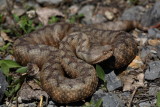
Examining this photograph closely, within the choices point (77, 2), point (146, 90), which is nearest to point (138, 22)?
point (77, 2)

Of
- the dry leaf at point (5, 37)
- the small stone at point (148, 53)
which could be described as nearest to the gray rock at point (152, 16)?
the small stone at point (148, 53)

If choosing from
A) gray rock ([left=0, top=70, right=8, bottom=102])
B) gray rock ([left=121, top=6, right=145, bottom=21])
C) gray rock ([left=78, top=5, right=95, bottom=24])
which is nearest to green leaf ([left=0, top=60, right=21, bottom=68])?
gray rock ([left=0, top=70, right=8, bottom=102])

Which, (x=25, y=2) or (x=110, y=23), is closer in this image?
(x=110, y=23)

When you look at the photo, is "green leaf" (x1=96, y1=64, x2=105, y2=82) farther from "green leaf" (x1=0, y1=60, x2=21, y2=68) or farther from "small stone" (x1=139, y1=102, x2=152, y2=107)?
"green leaf" (x1=0, y1=60, x2=21, y2=68)

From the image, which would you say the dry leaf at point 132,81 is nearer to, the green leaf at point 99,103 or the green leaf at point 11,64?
the green leaf at point 99,103

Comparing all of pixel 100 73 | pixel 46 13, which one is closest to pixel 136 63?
pixel 100 73

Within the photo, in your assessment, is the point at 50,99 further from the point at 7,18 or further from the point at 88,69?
the point at 7,18

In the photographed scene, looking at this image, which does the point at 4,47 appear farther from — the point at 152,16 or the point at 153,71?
the point at 152,16
